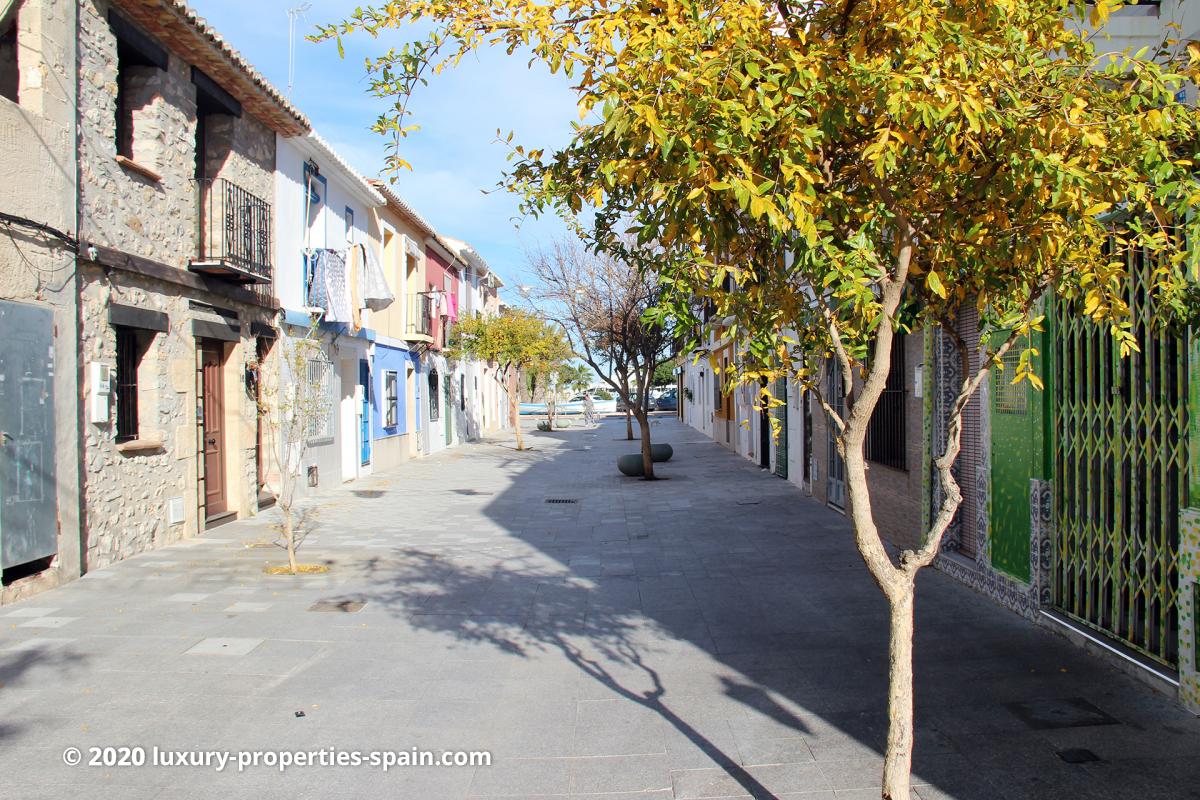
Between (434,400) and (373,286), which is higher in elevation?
(373,286)

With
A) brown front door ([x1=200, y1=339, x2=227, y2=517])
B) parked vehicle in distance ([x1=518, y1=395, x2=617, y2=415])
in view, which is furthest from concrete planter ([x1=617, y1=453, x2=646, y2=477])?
parked vehicle in distance ([x1=518, y1=395, x2=617, y2=415])

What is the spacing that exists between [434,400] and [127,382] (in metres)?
16.1

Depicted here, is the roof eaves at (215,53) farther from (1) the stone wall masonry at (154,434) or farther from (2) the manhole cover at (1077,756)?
(2) the manhole cover at (1077,756)

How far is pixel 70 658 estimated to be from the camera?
5.23 metres

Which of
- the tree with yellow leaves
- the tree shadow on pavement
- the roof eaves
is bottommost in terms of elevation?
the tree shadow on pavement

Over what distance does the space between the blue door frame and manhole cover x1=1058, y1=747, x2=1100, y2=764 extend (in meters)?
15.5

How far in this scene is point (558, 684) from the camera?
4.82m

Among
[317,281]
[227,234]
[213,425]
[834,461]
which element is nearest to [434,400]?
[317,281]

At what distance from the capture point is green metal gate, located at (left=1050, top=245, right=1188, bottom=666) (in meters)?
4.49

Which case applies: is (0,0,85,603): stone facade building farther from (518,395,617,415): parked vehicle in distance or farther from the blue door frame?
(518,395,617,415): parked vehicle in distance

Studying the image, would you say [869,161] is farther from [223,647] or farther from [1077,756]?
[223,647]

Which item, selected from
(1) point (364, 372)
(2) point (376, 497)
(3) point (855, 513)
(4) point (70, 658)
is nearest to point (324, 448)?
(2) point (376, 497)

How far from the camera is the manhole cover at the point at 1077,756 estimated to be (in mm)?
3627

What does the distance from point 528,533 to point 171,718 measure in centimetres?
618
